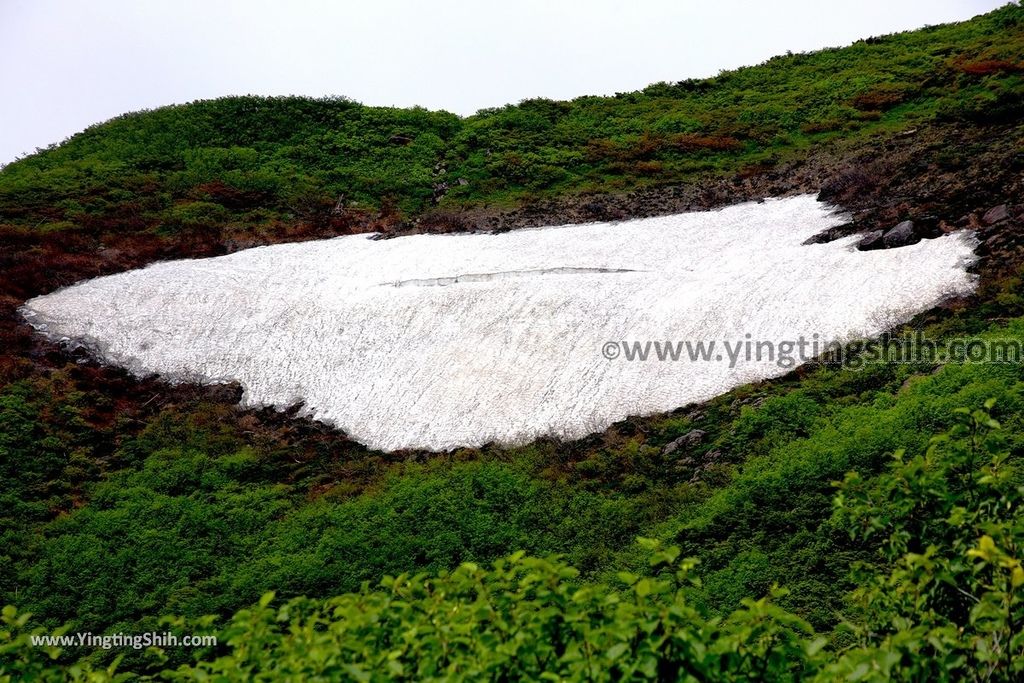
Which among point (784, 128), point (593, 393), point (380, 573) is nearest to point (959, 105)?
point (784, 128)

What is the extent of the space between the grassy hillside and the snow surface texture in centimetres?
128

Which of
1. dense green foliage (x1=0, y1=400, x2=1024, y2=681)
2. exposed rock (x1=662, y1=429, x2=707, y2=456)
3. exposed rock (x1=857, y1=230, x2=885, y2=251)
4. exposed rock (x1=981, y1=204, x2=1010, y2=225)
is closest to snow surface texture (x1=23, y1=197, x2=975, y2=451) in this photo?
exposed rock (x1=857, y1=230, x2=885, y2=251)

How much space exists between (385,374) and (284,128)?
108 ft

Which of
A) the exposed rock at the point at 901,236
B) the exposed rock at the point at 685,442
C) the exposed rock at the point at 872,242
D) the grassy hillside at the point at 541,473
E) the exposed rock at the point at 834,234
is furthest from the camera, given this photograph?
the exposed rock at the point at 834,234

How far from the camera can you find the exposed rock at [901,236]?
2731 centimetres

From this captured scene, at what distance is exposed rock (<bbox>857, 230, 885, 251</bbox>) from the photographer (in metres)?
28.0

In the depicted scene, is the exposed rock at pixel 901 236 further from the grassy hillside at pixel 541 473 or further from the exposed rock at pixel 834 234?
the exposed rock at pixel 834 234

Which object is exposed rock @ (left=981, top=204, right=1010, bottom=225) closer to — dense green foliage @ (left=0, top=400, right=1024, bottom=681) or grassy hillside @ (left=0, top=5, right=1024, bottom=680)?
grassy hillside @ (left=0, top=5, right=1024, bottom=680)

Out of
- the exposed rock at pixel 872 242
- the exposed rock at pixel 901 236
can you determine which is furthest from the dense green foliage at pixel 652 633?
the exposed rock at pixel 872 242

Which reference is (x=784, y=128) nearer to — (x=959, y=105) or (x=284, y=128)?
(x=959, y=105)

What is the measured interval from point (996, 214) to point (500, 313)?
17.0 m

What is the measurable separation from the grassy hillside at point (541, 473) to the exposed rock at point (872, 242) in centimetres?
161

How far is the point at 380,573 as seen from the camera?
18.2 metres

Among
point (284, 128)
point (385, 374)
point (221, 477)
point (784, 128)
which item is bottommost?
point (221, 477)
